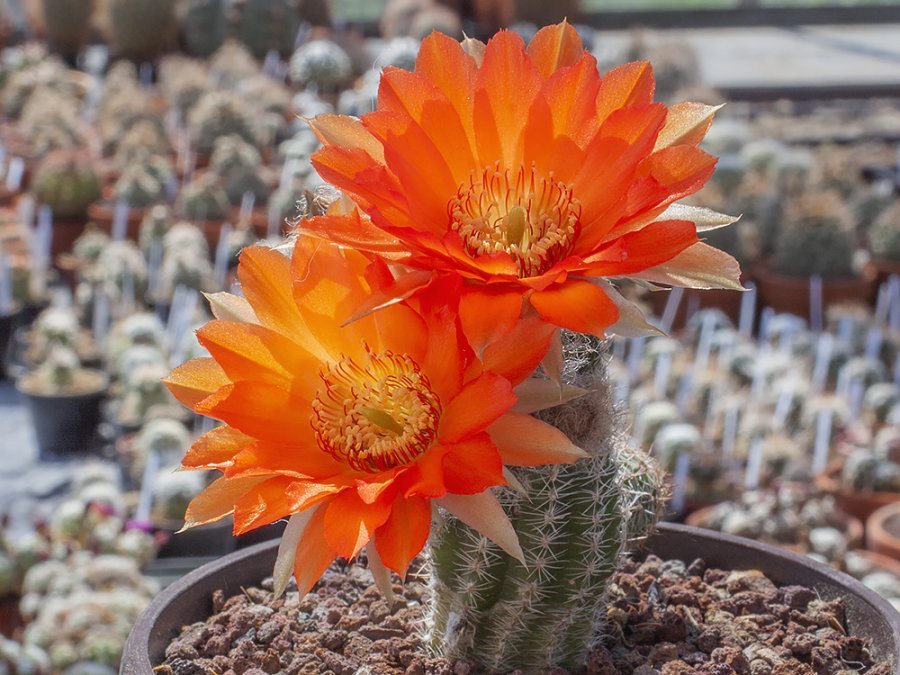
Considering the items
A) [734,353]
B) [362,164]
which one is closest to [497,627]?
[362,164]

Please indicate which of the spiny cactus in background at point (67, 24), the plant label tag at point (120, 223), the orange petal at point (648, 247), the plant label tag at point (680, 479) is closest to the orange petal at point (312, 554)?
the orange petal at point (648, 247)

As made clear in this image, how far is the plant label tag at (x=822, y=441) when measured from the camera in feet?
14.6

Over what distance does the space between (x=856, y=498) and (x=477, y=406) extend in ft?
11.4

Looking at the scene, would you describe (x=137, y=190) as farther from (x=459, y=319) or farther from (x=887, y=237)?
(x=459, y=319)

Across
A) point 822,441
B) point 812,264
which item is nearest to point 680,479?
point 822,441

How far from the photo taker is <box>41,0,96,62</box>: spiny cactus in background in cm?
Result: 1090

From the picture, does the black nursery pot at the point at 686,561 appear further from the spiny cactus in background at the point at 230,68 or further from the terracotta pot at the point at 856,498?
the spiny cactus in background at the point at 230,68

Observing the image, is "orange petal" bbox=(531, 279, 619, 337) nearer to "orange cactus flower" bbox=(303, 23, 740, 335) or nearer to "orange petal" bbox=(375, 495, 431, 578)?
"orange cactus flower" bbox=(303, 23, 740, 335)

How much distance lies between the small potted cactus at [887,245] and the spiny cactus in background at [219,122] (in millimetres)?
3751

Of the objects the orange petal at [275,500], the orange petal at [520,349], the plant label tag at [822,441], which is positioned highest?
the orange petal at [520,349]

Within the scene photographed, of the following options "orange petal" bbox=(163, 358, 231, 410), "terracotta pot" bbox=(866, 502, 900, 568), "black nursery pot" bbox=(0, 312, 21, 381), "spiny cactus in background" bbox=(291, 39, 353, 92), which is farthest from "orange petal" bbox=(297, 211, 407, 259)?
"spiny cactus in background" bbox=(291, 39, 353, 92)

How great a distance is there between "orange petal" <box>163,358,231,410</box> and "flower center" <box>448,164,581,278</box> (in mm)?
306

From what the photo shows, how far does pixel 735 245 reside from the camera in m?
6.68

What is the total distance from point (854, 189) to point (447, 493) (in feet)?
23.7
